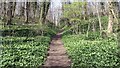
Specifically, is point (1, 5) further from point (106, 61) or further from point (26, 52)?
point (106, 61)

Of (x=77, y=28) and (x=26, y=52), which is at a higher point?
(x=26, y=52)

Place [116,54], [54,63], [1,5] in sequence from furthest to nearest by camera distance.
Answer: [1,5] < [116,54] < [54,63]

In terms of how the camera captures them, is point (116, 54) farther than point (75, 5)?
No

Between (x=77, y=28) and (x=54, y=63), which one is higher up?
(x=54, y=63)

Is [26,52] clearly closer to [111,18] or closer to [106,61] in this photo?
[106,61]

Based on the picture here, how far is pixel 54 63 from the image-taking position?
44.0 ft

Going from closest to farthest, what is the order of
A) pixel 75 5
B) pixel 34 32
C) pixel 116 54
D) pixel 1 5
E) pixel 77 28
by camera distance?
1. pixel 116 54
2. pixel 34 32
3. pixel 75 5
4. pixel 77 28
5. pixel 1 5

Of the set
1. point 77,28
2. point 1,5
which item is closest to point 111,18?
point 77,28

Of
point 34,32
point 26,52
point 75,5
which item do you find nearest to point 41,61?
point 26,52

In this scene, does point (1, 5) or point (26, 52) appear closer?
point (26, 52)

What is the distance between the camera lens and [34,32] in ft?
95.8

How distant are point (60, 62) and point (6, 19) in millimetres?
23880

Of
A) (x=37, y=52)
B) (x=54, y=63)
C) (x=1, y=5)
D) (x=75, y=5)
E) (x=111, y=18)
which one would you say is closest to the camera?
(x=54, y=63)

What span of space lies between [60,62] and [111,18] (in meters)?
13.2
